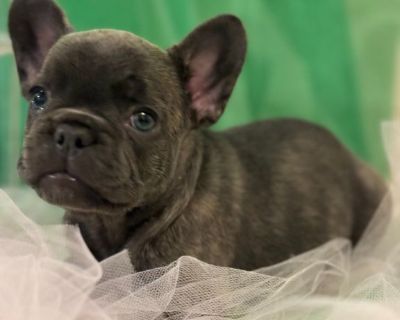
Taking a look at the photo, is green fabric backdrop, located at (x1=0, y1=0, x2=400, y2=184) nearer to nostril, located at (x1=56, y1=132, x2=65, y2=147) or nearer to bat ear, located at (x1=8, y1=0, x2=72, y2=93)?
bat ear, located at (x1=8, y1=0, x2=72, y2=93)

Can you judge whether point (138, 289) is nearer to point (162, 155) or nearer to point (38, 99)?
point (162, 155)

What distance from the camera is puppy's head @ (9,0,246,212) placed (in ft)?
4.63

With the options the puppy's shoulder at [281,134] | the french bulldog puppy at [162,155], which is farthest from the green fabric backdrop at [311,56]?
the french bulldog puppy at [162,155]

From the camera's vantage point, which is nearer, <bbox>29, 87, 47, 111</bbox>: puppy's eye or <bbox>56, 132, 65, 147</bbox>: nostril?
<bbox>56, 132, 65, 147</bbox>: nostril

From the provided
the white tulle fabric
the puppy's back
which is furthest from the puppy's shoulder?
the white tulle fabric

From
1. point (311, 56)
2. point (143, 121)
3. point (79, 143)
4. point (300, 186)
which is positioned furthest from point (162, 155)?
point (311, 56)

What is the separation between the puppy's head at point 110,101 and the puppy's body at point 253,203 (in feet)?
0.36

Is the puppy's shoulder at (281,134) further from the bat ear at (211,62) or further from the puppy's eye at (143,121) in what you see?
the puppy's eye at (143,121)

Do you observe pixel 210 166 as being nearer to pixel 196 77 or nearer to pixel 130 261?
pixel 196 77

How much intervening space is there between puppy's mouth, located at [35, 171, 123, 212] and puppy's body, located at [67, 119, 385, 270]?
191mm

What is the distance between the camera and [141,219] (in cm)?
163

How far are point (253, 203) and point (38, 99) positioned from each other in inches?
26.0

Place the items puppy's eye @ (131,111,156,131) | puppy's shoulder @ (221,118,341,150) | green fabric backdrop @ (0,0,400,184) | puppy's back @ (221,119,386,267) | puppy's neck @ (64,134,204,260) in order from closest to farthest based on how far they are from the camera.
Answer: puppy's eye @ (131,111,156,131) → puppy's neck @ (64,134,204,260) → puppy's back @ (221,119,386,267) → puppy's shoulder @ (221,118,341,150) → green fabric backdrop @ (0,0,400,184)

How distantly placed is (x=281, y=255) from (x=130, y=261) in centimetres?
51
